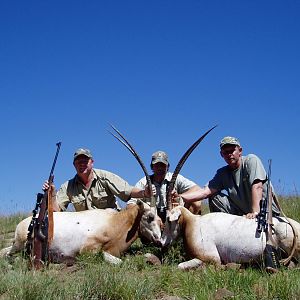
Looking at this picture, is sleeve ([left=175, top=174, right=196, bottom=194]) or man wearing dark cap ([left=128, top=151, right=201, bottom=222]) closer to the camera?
man wearing dark cap ([left=128, top=151, right=201, bottom=222])

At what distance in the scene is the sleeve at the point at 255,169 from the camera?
654 centimetres

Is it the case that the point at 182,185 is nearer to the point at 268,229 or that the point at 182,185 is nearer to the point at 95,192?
the point at 95,192

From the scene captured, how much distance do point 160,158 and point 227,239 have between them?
1.92 metres

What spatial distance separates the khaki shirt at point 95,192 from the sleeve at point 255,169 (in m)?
1.73

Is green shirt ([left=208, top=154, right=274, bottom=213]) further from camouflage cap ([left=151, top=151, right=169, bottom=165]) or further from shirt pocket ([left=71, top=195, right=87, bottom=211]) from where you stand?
shirt pocket ([left=71, top=195, right=87, bottom=211])

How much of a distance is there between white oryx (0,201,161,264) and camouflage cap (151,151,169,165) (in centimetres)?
82

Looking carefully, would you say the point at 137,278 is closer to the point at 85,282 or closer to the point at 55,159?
the point at 85,282

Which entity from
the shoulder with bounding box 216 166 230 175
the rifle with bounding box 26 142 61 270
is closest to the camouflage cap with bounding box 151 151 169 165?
the shoulder with bounding box 216 166 230 175

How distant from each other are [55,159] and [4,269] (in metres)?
1.49

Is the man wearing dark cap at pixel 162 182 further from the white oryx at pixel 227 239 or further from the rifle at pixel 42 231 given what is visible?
the rifle at pixel 42 231

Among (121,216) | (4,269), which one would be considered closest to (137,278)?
(4,269)

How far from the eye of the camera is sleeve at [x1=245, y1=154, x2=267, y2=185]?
6.54 meters

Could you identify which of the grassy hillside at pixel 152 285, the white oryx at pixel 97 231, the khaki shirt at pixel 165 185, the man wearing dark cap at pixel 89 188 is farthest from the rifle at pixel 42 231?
the khaki shirt at pixel 165 185

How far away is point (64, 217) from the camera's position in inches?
264
